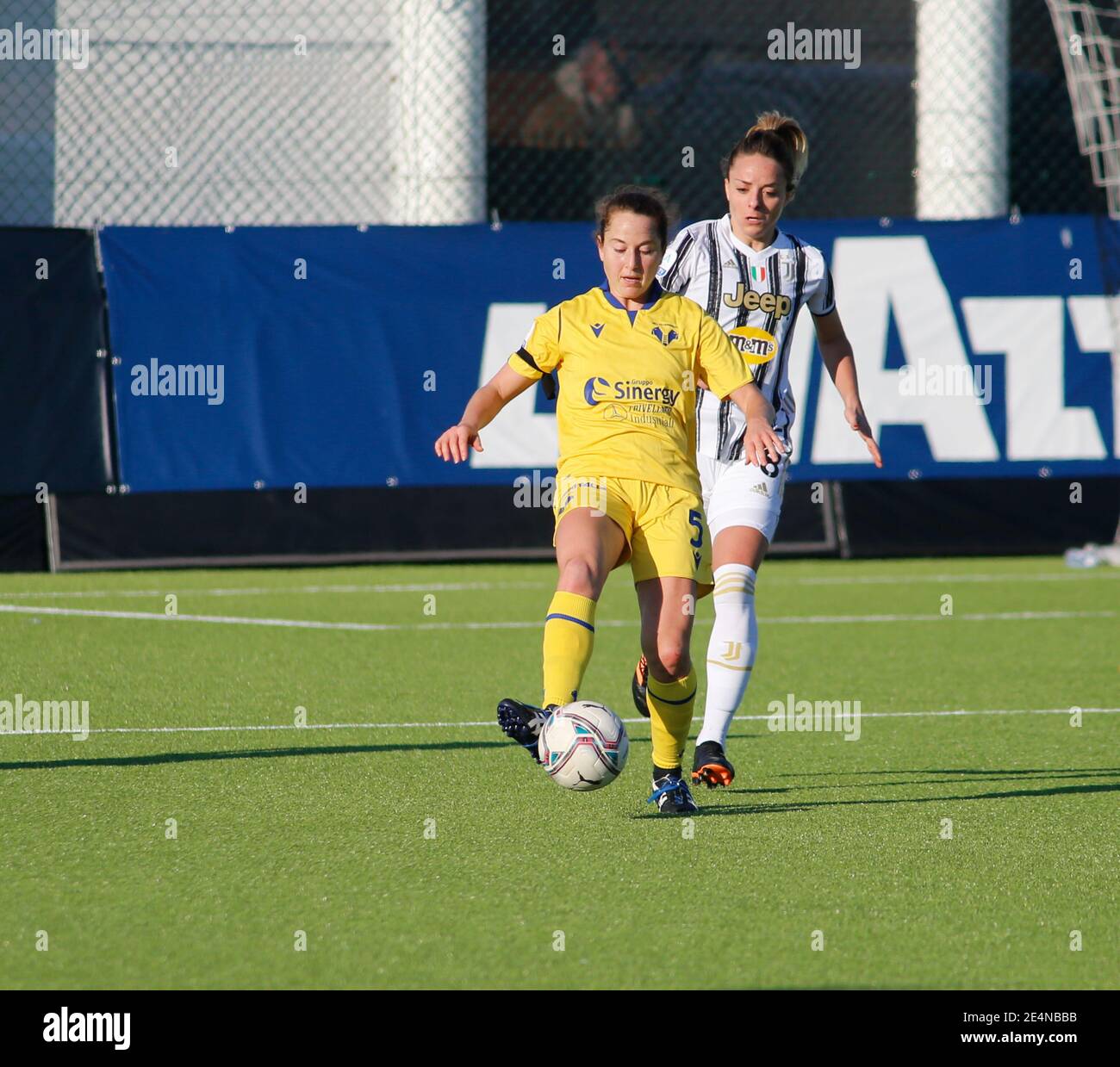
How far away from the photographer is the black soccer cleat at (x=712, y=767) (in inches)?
213

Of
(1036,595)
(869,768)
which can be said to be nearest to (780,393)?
(869,768)

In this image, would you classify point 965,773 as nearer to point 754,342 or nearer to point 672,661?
point 672,661

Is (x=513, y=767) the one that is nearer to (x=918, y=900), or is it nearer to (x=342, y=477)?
(x=918, y=900)

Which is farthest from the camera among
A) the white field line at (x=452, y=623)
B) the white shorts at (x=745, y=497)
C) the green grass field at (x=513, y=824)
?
the white field line at (x=452, y=623)

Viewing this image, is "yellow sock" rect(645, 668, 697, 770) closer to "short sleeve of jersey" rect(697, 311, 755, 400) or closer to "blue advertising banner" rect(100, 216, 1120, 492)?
"short sleeve of jersey" rect(697, 311, 755, 400)

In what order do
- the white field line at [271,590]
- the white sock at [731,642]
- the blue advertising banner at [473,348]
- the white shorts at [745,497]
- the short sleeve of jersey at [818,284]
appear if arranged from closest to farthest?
the white sock at [731,642] → the white shorts at [745,497] → the short sleeve of jersey at [818,284] → the white field line at [271,590] → the blue advertising banner at [473,348]

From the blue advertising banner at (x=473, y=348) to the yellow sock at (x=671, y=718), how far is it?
6.99 meters

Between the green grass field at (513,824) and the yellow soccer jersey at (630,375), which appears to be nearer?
the green grass field at (513,824)

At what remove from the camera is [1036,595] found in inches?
459

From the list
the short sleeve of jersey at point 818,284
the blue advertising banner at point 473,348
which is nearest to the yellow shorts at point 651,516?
the short sleeve of jersey at point 818,284

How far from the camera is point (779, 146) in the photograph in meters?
5.87

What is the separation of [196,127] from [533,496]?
4265mm

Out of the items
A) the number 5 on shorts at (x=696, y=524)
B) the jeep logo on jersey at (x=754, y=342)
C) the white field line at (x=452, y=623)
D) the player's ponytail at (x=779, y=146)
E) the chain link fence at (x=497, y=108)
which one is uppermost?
the chain link fence at (x=497, y=108)

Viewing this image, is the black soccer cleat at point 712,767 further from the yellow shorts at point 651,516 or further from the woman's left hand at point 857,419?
the woman's left hand at point 857,419
